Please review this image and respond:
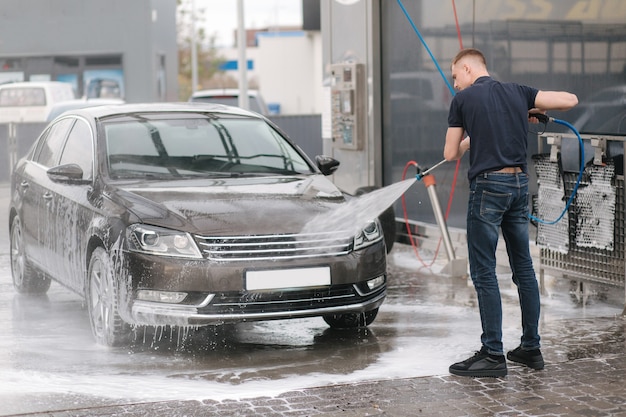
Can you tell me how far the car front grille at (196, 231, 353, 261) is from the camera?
7.29m

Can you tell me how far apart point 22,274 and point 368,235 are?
3644 mm

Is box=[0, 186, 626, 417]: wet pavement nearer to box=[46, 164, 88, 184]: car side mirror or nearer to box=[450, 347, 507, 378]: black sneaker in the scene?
box=[450, 347, 507, 378]: black sneaker

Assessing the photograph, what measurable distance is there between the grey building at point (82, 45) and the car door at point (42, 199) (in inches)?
823

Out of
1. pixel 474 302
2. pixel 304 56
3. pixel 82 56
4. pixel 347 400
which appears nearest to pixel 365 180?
pixel 474 302

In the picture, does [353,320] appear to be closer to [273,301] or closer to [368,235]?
[368,235]

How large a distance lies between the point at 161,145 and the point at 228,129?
0.59 m

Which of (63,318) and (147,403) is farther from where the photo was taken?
(63,318)

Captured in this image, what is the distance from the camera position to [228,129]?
8953mm

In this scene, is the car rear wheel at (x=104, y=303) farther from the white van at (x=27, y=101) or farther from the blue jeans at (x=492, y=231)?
the white van at (x=27, y=101)

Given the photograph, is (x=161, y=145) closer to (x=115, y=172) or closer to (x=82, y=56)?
(x=115, y=172)

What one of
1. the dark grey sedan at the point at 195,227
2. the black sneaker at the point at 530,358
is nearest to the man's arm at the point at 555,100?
the black sneaker at the point at 530,358

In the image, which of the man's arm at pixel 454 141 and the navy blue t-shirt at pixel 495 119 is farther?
the man's arm at pixel 454 141

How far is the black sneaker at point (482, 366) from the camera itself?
22.2ft

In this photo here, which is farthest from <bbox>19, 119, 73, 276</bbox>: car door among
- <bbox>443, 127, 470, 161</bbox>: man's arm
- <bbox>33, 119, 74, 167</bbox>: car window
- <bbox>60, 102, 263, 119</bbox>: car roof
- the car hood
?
<bbox>443, 127, 470, 161</bbox>: man's arm
